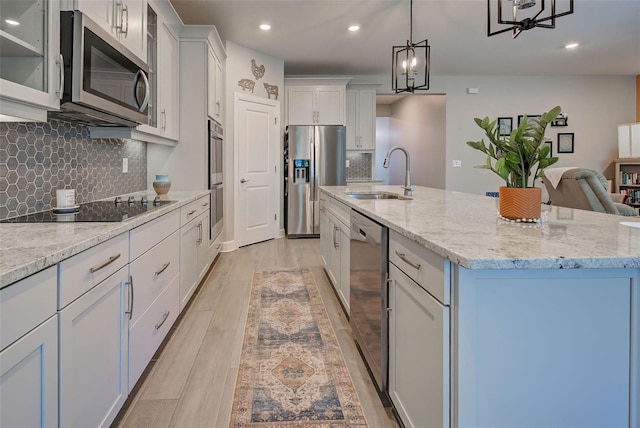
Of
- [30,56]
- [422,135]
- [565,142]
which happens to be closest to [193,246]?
[30,56]

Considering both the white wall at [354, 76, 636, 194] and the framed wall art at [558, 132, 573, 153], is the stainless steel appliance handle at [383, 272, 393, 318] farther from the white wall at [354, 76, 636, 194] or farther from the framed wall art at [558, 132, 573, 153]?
the framed wall art at [558, 132, 573, 153]

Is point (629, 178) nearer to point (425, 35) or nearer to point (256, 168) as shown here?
point (425, 35)

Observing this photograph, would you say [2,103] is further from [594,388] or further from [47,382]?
[594,388]

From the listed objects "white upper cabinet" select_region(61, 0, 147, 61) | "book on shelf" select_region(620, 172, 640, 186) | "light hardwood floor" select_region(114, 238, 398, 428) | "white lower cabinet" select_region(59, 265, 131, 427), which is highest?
"white upper cabinet" select_region(61, 0, 147, 61)

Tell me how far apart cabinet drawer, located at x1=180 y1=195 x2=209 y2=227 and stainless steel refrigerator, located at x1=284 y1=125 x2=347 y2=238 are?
2.49m

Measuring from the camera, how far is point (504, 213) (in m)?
1.62

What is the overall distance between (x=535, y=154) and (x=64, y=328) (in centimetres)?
166

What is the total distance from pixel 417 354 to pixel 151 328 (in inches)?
52.6

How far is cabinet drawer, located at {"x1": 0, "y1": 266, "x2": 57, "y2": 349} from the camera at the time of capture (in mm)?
854

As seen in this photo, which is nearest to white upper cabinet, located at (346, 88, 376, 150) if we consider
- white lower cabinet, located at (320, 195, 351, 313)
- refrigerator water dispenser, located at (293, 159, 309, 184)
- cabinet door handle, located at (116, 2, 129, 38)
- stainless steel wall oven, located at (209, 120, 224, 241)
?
refrigerator water dispenser, located at (293, 159, 309, 184)

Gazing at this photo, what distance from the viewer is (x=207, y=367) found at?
2.08 meters

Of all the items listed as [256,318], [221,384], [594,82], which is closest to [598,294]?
[221,384]

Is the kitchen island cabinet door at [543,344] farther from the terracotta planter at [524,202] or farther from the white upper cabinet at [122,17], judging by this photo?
the white upper cabinet at [122,17]

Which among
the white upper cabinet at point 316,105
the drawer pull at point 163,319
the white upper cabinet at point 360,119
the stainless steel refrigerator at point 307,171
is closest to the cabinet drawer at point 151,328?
the drawer pull at point 163,319
